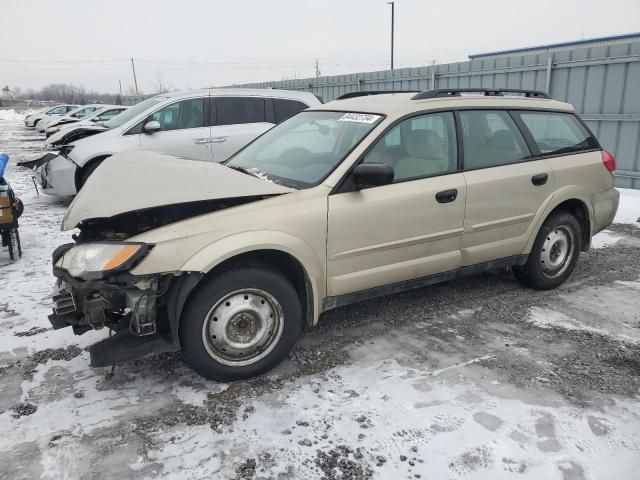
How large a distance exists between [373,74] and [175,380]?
1279 cm

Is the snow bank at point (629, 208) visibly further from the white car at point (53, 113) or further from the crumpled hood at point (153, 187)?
the white car at point (53, 113)

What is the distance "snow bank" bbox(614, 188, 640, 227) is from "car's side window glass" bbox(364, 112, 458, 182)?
194 inches

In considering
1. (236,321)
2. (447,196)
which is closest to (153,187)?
(236,321)

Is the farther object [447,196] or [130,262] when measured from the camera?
[447,196]

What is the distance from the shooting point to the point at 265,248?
312 cm

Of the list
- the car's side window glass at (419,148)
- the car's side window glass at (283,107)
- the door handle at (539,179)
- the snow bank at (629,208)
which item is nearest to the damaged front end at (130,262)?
the car's side window glass at (419,148)

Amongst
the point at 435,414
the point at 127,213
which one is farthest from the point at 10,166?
the point at 435,414

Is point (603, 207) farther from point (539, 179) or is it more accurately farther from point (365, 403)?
point (365, 403)

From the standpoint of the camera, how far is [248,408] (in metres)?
2.98

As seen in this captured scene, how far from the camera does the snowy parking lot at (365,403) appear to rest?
2527mm

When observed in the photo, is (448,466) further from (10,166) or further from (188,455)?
(10,166)

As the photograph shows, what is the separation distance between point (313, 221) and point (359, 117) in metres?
1.09

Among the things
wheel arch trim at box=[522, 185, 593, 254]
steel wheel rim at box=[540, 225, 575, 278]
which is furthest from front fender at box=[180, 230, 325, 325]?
steel wheel rim at box=[540, 225, 575, 278]

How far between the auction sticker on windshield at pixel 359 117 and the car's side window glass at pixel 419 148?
7.2 inches
